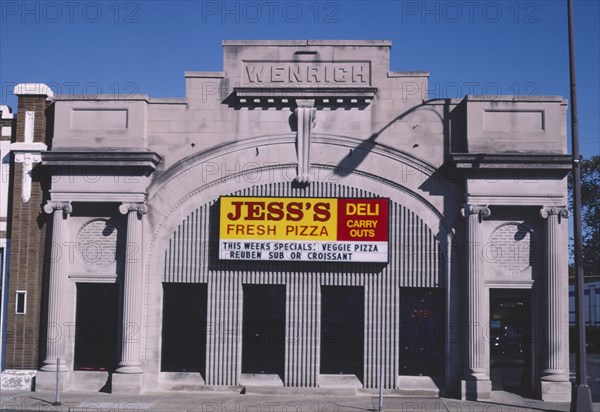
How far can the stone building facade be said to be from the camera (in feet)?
71.5

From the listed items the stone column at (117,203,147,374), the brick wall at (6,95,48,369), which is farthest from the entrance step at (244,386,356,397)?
the brick wall at (6,95,48,369)

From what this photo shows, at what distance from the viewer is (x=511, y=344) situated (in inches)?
864

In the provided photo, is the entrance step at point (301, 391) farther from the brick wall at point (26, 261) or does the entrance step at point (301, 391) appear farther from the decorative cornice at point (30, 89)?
the decorative cornice at point (30, 89)

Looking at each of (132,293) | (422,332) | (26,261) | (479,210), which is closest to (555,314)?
(479,210)

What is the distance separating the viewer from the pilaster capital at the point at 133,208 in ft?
72.5

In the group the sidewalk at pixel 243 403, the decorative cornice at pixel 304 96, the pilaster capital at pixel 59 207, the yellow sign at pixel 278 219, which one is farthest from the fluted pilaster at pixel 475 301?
the pilaster capital at pixel 59 207

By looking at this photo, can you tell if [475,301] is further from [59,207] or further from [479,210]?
[59,207]

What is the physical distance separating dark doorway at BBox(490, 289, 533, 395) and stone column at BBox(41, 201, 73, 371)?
12323 millimetres

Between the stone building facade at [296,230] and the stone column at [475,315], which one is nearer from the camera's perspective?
the stone column at [475,315]

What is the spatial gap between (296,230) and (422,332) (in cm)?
468

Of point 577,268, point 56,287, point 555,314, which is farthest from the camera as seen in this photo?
point 56,287

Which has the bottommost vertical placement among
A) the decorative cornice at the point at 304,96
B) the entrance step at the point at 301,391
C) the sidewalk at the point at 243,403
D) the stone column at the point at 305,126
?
the sidewalk at the point at 243,403

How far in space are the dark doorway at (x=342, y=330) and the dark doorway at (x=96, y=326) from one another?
6081 millimetres

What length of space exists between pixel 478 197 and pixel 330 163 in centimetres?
433
